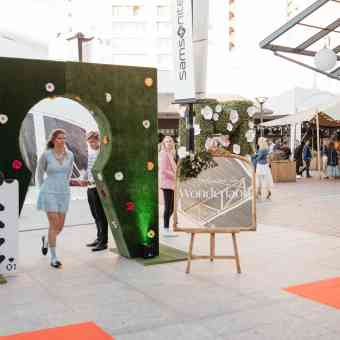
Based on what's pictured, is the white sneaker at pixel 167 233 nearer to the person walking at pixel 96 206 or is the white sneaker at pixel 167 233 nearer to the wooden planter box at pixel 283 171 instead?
the person walking at pixel 96 206

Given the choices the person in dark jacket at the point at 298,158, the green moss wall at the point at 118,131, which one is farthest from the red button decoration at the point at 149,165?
the person in dark jacket at the point at 298,158

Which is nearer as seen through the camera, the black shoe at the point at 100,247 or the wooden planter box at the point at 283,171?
the black shoe at the point at 100,247

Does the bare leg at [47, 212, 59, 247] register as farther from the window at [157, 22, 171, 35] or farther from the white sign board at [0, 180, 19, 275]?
the window at [157, 22, 171, 35]

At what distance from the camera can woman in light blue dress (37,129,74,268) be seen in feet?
20.3

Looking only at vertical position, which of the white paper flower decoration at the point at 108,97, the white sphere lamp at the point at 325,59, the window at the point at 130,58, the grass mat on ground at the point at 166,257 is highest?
the window at the point at 130,58

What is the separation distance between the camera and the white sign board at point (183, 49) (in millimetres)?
6109

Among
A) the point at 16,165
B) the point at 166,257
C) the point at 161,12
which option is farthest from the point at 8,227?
the point at 161,12

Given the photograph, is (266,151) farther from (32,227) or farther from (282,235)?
(32,227)

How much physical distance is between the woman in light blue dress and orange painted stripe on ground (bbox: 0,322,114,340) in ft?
7.21

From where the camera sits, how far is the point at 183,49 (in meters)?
6.18

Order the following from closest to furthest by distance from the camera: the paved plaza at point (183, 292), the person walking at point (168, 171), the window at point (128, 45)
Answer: the paved plaza at point (183, 292) → the person walking at point (168, 171) → the window at point (128, 45)

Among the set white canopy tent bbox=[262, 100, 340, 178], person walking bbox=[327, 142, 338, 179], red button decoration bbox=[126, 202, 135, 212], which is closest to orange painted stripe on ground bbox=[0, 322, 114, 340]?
red button decoration bbox=[126, 202, 135, 212]

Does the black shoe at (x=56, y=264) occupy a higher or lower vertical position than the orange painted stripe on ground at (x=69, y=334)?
higher

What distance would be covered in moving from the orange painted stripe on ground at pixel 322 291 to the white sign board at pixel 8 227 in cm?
294
